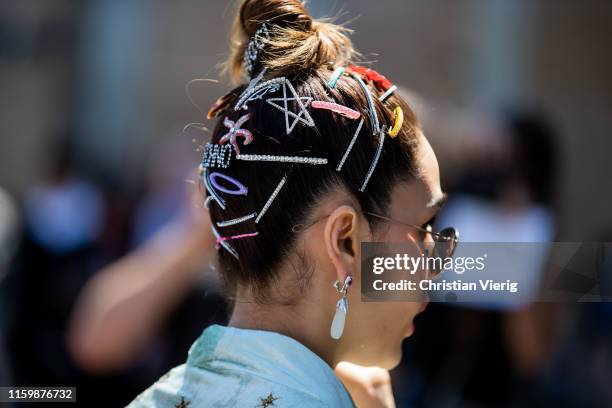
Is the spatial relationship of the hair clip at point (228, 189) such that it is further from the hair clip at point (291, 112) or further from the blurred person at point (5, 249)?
the blurred person at point (5, 249)

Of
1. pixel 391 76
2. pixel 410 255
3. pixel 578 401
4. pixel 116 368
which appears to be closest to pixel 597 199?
pixel 391 76

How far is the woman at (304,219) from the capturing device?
143 cm

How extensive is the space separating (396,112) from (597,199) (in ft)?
13.5

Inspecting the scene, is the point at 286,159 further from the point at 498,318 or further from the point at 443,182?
the point at 443,182

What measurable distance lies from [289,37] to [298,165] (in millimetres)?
307

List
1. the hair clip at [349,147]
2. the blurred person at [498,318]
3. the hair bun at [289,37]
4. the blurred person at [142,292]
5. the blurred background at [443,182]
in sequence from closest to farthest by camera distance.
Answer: the hair clip at [349,147] < the hair bun at [289,37] < the blurred person at [142,292] < the blurred background at [443,182] < the blurred person at [498,318]

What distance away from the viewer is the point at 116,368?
9.08 feet

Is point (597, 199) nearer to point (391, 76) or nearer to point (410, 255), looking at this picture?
point (391, 76)

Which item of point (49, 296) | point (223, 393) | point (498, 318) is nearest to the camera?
point (223, 393)

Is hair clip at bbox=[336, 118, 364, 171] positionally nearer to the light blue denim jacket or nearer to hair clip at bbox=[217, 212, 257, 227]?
hair clip at bbox=[217, 212, 257, 227]

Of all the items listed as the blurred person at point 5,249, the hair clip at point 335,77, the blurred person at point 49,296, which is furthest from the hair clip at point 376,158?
the blurred person at point 5,249

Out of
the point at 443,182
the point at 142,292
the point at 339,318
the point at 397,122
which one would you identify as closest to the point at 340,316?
the point at 339,318

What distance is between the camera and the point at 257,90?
1563 mm

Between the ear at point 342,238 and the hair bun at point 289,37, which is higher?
the hair bun at point 289,37
